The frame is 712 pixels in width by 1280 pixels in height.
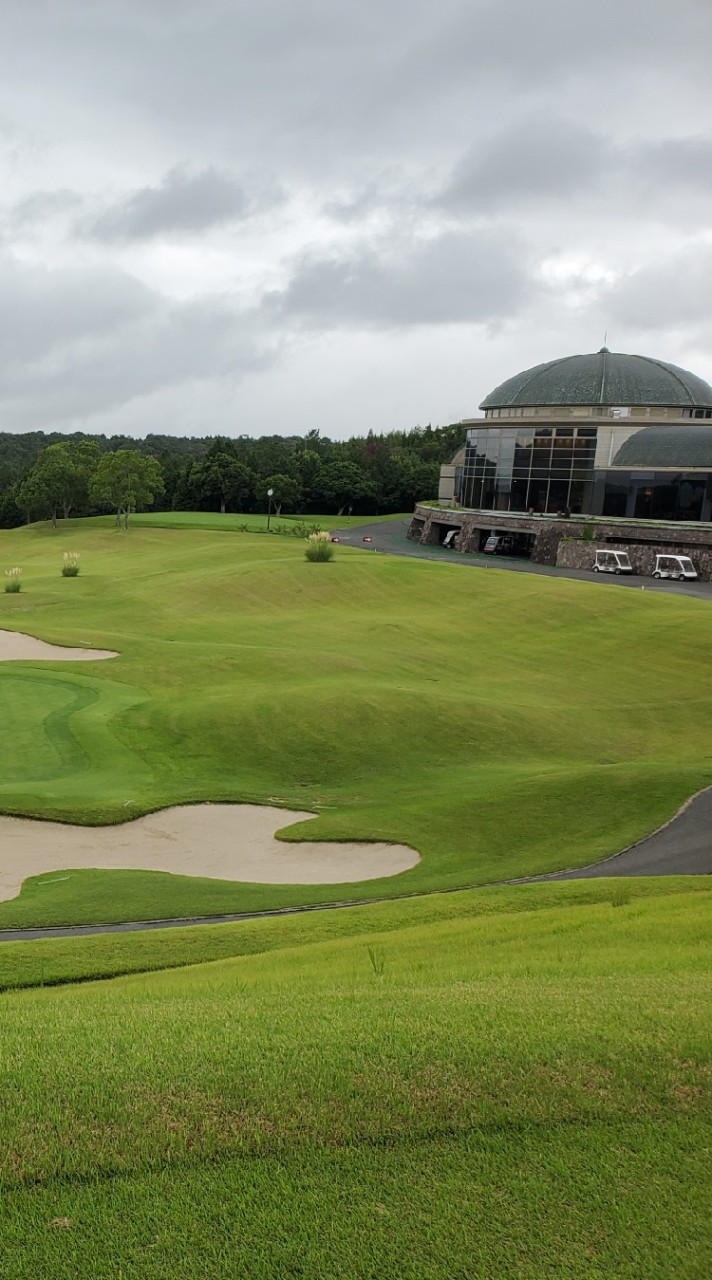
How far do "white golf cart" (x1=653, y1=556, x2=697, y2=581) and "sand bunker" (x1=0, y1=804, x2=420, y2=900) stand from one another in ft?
156

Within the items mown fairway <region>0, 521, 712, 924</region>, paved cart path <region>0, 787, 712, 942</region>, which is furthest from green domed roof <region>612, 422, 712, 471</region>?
paved cart path <region>0, 787, 712, 942</region>

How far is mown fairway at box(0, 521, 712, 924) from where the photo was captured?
1859cm

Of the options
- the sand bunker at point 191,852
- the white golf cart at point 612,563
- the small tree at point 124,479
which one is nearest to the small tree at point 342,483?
the small tree at point 124,479

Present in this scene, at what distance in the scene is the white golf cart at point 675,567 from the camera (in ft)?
199

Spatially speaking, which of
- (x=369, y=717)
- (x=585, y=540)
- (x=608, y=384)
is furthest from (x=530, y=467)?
(x=369, y=717)

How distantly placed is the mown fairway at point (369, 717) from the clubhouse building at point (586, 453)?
2457 centimetres

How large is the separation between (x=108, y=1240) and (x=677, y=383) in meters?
87.6

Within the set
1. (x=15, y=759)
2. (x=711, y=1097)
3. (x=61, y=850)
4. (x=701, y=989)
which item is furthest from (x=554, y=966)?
(x=15, y=759)

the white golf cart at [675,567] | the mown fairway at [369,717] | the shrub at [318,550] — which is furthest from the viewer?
the white golf cart at [675,567]

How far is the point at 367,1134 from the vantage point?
598 centimetres

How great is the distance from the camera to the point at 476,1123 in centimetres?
609

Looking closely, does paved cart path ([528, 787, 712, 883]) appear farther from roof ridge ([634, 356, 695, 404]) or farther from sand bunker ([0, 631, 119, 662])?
roof ridge ([634, 356, 695, 404])

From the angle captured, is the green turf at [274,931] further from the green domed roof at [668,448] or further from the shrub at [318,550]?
the green domed roof at [668,448]

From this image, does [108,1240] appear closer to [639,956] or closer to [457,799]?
[639,956]
